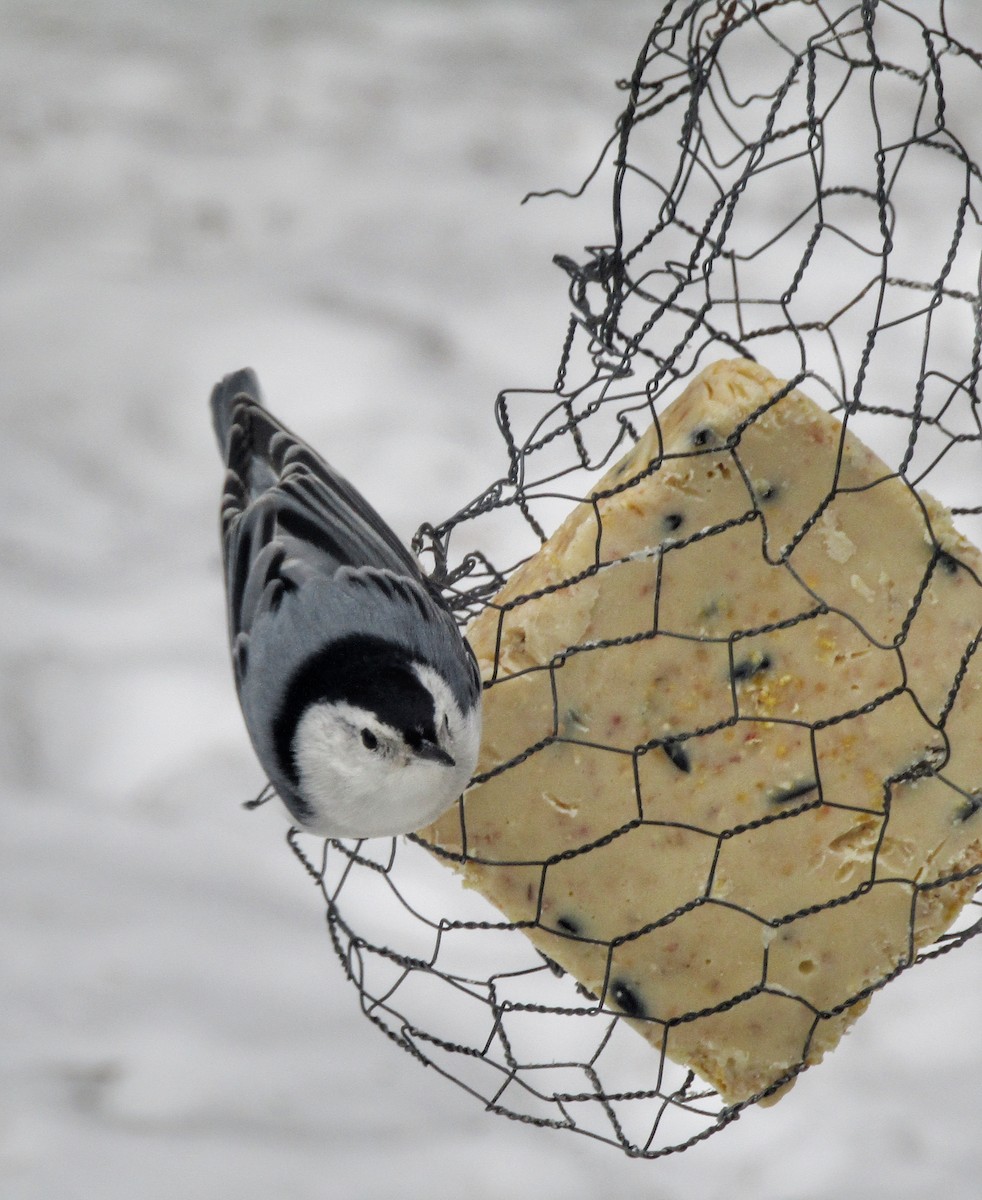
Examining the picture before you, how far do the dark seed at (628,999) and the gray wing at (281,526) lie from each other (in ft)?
1.26

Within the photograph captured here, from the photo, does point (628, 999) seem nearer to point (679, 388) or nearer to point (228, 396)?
point (228, 396)

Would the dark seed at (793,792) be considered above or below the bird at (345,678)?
below

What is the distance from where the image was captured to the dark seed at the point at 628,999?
132 centimetres

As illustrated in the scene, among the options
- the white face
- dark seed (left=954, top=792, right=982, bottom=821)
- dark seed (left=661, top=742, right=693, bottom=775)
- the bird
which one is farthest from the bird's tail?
dark seed (left=954, top=792, right=982, bottom=821)

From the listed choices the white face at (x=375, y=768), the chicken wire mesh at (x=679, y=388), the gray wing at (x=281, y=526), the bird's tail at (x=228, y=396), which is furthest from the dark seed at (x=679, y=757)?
the bird's tail at (x=228, y=396)

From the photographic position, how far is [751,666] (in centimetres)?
126

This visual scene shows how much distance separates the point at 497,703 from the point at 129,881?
2.63 ft

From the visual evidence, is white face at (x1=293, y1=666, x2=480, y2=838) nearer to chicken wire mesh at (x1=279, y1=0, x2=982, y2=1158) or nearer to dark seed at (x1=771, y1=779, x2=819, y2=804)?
chicken wire mesh at (x1=279, y1=0, x2=982, y2=1158)

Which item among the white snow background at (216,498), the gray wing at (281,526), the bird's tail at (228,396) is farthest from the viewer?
the white snow background at (216,498)

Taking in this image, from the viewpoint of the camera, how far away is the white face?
1192 mm

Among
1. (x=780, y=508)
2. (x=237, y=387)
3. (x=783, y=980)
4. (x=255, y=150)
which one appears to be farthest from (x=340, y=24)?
(x=783, y=980)

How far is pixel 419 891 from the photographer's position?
5.96ft

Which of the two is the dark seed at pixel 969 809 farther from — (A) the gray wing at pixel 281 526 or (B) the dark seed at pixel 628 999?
(A) the gray wing at pixel 281 526

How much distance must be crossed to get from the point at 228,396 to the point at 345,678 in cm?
46
